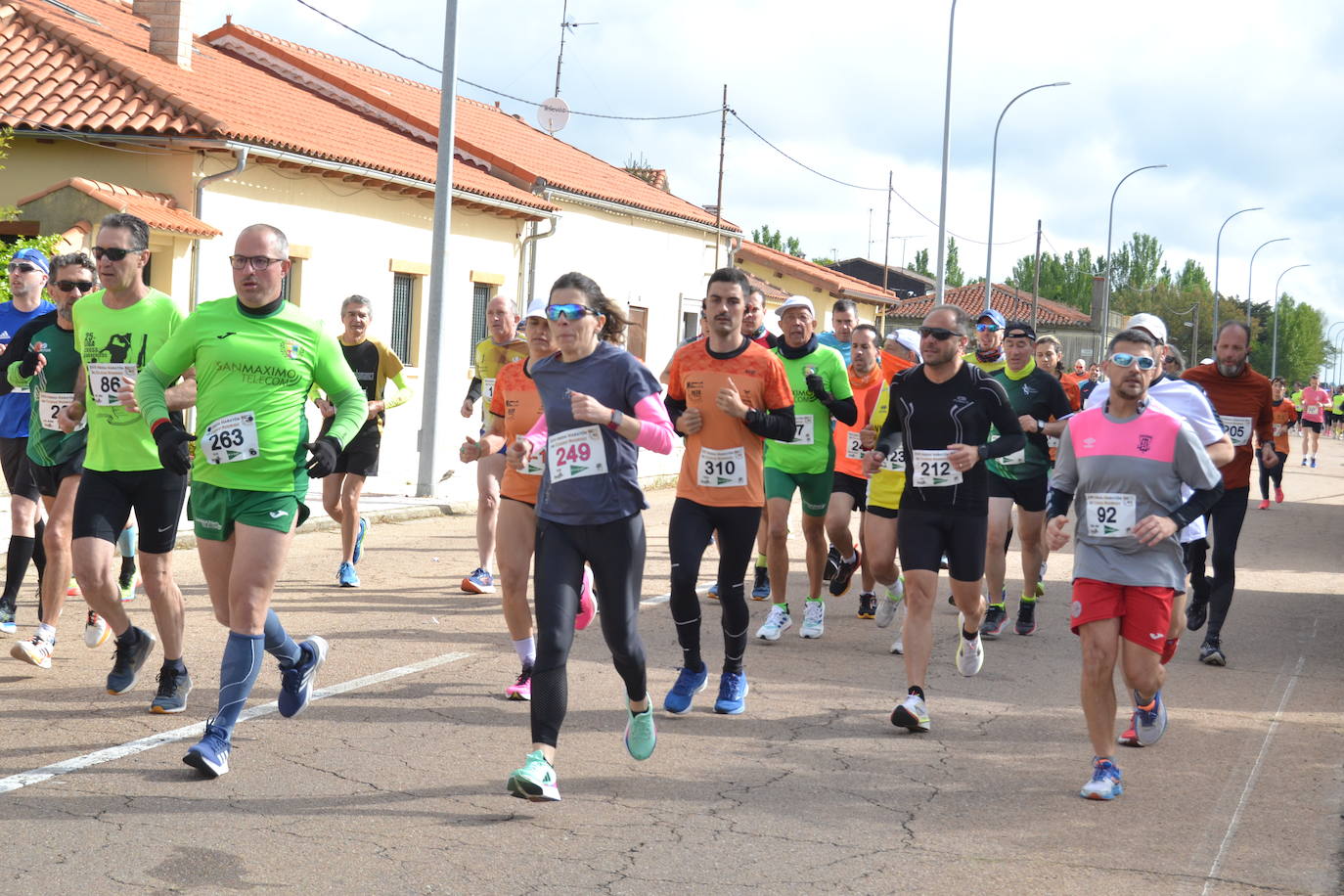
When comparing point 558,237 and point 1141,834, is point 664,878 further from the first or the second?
point 558,237

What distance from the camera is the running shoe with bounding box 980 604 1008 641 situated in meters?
10.1

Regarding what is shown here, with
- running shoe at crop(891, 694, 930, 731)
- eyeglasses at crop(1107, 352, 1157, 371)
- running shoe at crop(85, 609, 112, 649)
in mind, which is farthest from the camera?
running shoe at crop(85, 609, 112, 649)

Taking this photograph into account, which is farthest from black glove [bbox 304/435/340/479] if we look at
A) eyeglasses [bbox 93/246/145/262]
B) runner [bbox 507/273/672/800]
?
eyeglasses [bbox 93/246/145/262]

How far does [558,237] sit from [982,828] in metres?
24.6

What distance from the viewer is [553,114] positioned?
3784cm

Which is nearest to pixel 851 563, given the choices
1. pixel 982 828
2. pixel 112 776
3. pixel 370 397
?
pixel 370 397

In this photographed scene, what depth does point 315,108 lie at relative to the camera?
83.3 ft

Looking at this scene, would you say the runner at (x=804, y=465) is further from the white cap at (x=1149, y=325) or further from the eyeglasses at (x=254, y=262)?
the eyeglasses at (x=254, y=262)

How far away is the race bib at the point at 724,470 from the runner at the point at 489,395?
8.56 ft

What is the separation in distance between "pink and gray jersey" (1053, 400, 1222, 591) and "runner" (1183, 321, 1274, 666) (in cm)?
338

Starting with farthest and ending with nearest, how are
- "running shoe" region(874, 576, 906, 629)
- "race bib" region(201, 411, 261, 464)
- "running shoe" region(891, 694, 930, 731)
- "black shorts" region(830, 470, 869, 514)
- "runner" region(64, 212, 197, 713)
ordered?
"black shorts" region(830, 470, 869, 514) < "running shoe" region(874, 576, 906, 629) < "running shoe" region(891, 694, 930, 731) < "runner" region(64, 212, 197, 713) < "race bib" region(201, 411, 261, 464)

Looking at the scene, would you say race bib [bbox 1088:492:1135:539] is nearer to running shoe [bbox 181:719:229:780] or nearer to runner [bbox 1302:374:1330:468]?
running shoe [bbox 181:719:229:780]

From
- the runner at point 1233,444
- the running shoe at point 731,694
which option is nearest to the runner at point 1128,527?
the running shoe at point 731,694

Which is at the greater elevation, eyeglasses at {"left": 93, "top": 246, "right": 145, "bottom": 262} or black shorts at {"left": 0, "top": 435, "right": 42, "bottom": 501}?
eyeglasses at {"left": 93, "top": 246, "right": 145, "bottom": 262}
